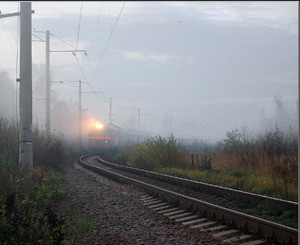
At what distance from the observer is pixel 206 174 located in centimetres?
1834

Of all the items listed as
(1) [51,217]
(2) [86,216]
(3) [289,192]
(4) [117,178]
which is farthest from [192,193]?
(1) [51,217]

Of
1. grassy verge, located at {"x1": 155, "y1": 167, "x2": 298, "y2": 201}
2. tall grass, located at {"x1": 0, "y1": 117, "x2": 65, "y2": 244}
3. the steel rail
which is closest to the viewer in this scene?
tall grass, located at {"x1": 0, "y1": 117, "x2": 65, "y2": 244}

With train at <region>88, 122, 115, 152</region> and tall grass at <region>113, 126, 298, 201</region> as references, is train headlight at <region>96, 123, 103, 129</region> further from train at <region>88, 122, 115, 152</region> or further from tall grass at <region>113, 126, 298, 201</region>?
tall grass at <region>113, 126, 298, 201</region>

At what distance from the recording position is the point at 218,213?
9812 millimetres

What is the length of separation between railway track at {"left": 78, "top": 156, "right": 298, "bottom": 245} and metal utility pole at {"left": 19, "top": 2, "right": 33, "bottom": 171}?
13.3ft

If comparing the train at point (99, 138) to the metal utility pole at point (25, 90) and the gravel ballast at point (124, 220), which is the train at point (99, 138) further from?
the metal utility pole at point (25, 90)

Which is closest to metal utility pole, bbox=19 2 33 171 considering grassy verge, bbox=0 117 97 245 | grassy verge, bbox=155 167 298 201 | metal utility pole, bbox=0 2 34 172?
metal utility pole, bbox=0 2 34 172

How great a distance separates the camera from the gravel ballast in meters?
8.45

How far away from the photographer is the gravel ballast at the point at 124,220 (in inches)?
332

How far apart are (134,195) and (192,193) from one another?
5.85ft

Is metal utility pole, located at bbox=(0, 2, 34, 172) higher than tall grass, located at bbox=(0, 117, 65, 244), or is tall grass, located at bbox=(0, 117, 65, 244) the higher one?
metal utility pole, located at bbox=(0, 2, 34, 172)

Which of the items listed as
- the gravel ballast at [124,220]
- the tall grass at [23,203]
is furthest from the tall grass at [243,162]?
the tall grass at [23,203]

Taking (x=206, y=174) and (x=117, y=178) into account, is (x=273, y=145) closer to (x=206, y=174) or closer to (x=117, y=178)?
(x=206, y=174)

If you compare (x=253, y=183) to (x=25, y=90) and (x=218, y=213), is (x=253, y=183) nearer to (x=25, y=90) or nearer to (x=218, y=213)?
(x=218, y=213)
